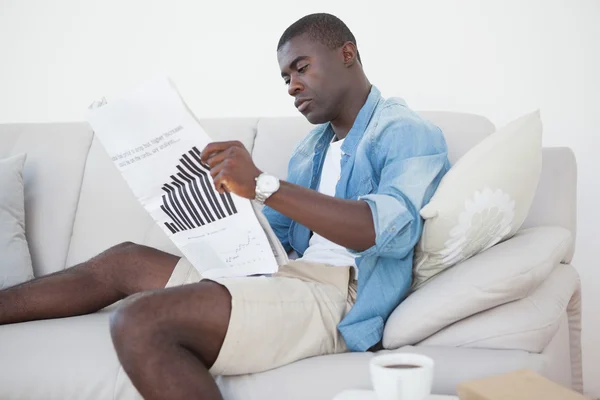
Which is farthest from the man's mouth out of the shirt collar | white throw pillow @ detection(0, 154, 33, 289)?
white throw pillow @ detection(0, 154, 33, 289)

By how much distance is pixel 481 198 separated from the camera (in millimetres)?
1292

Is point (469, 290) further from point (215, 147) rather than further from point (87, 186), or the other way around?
point (87, 186)

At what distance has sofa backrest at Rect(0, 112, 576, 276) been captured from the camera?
1.89 metres

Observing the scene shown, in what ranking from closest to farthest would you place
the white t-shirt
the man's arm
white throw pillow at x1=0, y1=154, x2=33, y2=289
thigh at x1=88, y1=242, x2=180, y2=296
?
the man's arm → the white t-shirt → thigh at x1=88, y1=242, x2=180, y2=296 → white throw pillow at x1=0, y1=154, x2=33, y2=289

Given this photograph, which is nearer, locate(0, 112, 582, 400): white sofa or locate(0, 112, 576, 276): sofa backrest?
locate(0, 112, 582, 400): white sofa

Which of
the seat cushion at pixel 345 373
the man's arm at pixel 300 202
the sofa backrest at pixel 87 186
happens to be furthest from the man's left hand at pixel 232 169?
the sofa backrest at pixel 87 186

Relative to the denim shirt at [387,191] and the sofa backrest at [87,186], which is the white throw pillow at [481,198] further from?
the sofa backrest at [87,186]

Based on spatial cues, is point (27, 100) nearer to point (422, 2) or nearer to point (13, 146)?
point (13, 146)

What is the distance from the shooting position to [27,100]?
2629mm

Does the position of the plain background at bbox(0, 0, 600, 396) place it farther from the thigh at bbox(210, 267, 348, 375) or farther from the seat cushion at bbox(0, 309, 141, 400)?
the seat cushion at bbox(0, 309, 141, 400)

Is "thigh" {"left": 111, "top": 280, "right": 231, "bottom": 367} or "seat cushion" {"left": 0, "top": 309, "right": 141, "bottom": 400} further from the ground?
"thigh" {"left": 111, "top": 280, "right": 231, "bottom": 367}

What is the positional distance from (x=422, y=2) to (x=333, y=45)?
711 mm

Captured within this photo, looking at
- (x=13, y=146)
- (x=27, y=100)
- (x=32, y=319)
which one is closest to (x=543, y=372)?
(x=32, y=319)

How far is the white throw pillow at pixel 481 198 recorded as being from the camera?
128cm
